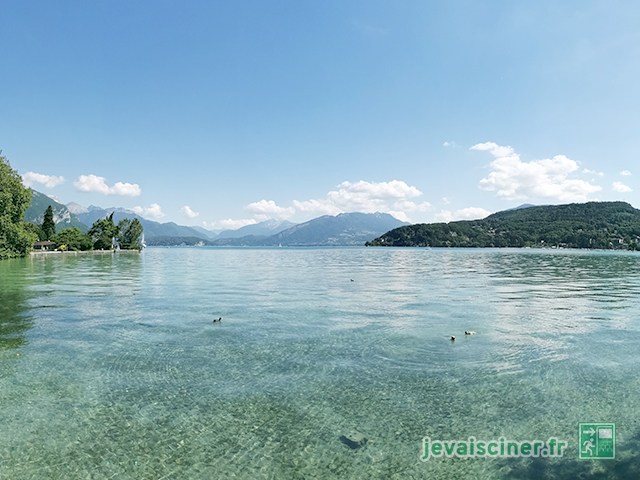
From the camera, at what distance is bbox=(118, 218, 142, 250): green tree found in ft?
618

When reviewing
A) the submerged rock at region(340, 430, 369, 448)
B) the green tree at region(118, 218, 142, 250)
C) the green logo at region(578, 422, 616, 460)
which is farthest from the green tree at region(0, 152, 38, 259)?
the green logo at region(578, 422, 616, 460)

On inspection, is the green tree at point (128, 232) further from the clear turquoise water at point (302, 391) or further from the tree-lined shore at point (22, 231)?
the clear turquoise water at point (302, 391)

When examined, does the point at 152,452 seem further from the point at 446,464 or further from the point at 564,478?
the point at 564,478

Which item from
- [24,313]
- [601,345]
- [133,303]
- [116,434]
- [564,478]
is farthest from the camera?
[133,303]

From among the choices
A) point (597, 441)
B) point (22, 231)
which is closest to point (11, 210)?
point (22, 231)

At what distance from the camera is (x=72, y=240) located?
15450 centimetres

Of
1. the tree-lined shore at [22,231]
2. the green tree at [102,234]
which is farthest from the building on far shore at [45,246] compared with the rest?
the green tree at [102,234]

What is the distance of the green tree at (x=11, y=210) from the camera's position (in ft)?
270

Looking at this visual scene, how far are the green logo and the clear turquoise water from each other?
0.19 metres

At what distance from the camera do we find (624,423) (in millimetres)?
10266

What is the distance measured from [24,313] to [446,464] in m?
27.3

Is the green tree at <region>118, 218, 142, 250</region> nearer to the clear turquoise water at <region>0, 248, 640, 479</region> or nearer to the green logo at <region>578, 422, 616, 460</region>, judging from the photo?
the clear turquoise water at <region>0, 248, 640, 479</region>

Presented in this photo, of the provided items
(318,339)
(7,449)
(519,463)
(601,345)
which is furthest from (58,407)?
(601,345)

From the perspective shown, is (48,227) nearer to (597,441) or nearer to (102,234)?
(102,234)
